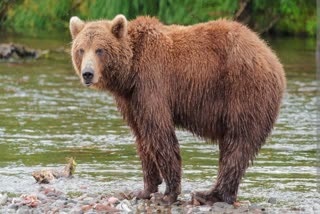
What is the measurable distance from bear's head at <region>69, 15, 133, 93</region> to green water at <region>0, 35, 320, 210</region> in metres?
1.33

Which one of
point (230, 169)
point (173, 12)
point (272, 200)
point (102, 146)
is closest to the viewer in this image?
point (230, 169)

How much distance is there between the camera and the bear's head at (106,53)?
8.74 metres

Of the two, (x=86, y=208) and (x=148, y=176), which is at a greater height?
(x=148, y=176)

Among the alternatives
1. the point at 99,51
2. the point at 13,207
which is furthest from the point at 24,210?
the point at 99,51

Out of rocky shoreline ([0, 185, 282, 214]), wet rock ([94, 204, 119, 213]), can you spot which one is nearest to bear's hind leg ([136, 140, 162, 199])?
rocky shoreline ([0, 185, 282, 214])

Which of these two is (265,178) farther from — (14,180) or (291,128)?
(291,128)

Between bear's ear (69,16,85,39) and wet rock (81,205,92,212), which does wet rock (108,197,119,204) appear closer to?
wet rock (81,205,92,212)

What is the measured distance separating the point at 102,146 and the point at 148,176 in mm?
3260

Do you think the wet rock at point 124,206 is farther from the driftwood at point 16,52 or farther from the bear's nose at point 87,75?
the driftwood at point 16,52

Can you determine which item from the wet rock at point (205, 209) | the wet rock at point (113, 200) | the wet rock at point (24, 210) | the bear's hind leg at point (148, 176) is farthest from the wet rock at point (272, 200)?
the wet rock at point (24, 210)

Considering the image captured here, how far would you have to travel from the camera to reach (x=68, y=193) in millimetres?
9578

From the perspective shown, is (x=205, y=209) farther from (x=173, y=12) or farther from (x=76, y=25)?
(x=173, y=12)

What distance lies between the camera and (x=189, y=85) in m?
9.02

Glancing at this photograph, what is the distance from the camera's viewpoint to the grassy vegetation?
24889 mm
